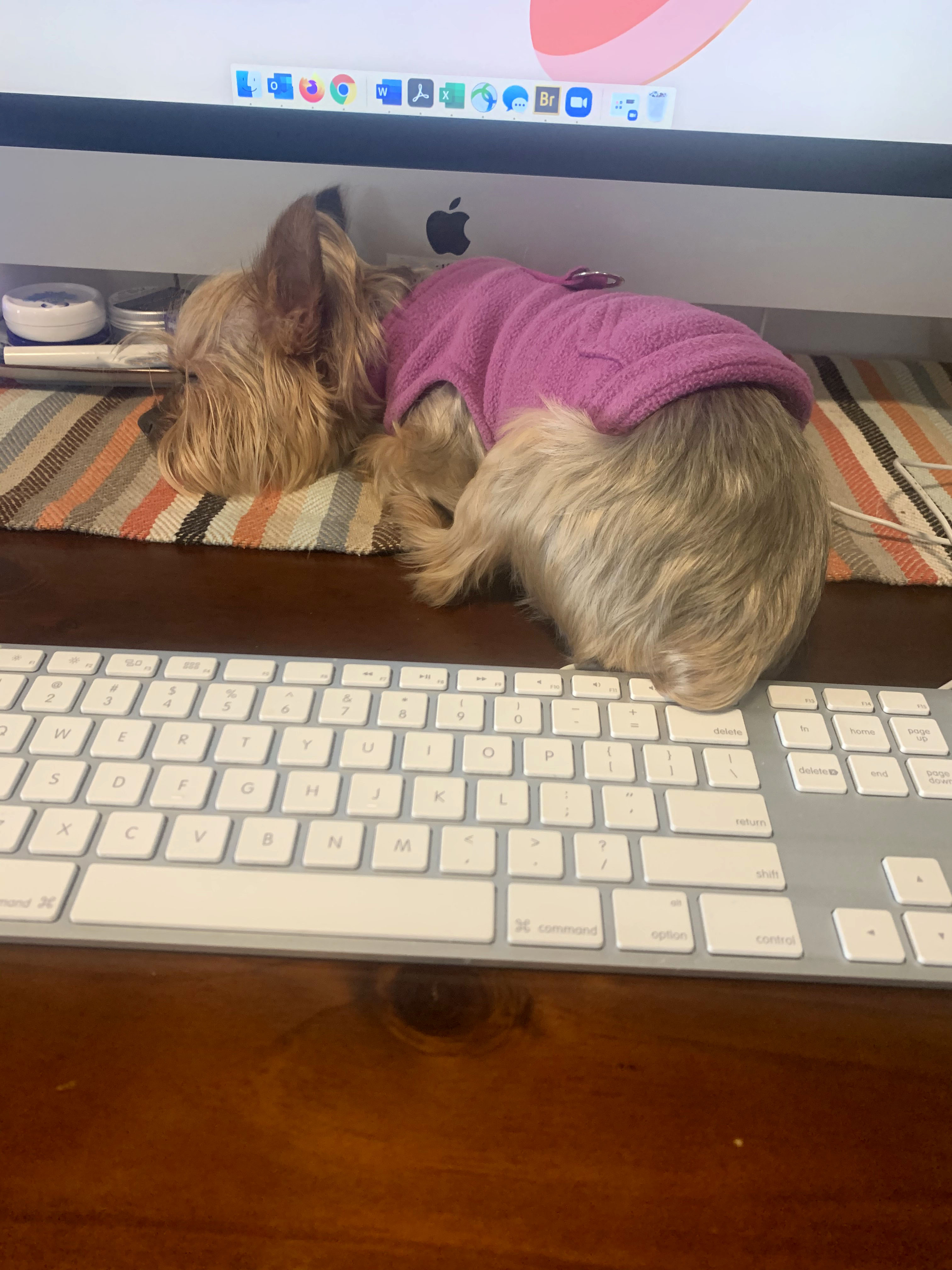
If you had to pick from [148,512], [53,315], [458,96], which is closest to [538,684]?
[148,512]

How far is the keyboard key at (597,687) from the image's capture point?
16.7 inches

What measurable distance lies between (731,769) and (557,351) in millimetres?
338

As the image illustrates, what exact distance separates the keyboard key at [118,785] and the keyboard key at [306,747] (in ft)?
0.19

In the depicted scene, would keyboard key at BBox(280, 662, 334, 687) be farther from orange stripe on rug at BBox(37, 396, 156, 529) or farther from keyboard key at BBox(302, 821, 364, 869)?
orange stripe on rug at BBox(37, 396, 156, 529)

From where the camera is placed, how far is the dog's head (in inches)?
27.6

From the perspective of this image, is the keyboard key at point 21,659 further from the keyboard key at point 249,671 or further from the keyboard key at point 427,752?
the keyboard key at point 427,752

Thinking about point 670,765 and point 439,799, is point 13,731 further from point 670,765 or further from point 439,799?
point 670,765

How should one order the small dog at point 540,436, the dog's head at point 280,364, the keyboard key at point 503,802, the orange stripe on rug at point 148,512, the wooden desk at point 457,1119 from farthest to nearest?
the dog's head at point 280,364, the orange stripe on rug at point 148,512, the small dog at point 540,436, the keyboard key at point 503,802, the wooden desk at point 457,1119

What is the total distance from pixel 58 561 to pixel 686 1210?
517 millimetres

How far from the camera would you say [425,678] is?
0.42 metres

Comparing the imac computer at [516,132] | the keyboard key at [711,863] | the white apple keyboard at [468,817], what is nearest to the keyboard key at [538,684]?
the white apple keyboard at [468,817]

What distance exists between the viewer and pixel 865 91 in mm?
588

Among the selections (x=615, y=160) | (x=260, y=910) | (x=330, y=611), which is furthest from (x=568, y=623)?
(x=615, y=160)

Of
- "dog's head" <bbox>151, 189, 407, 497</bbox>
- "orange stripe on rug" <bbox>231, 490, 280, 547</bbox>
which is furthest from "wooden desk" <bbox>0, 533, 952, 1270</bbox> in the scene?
"dog's head" <bbox>151, 189, 407, 497</bbox>
